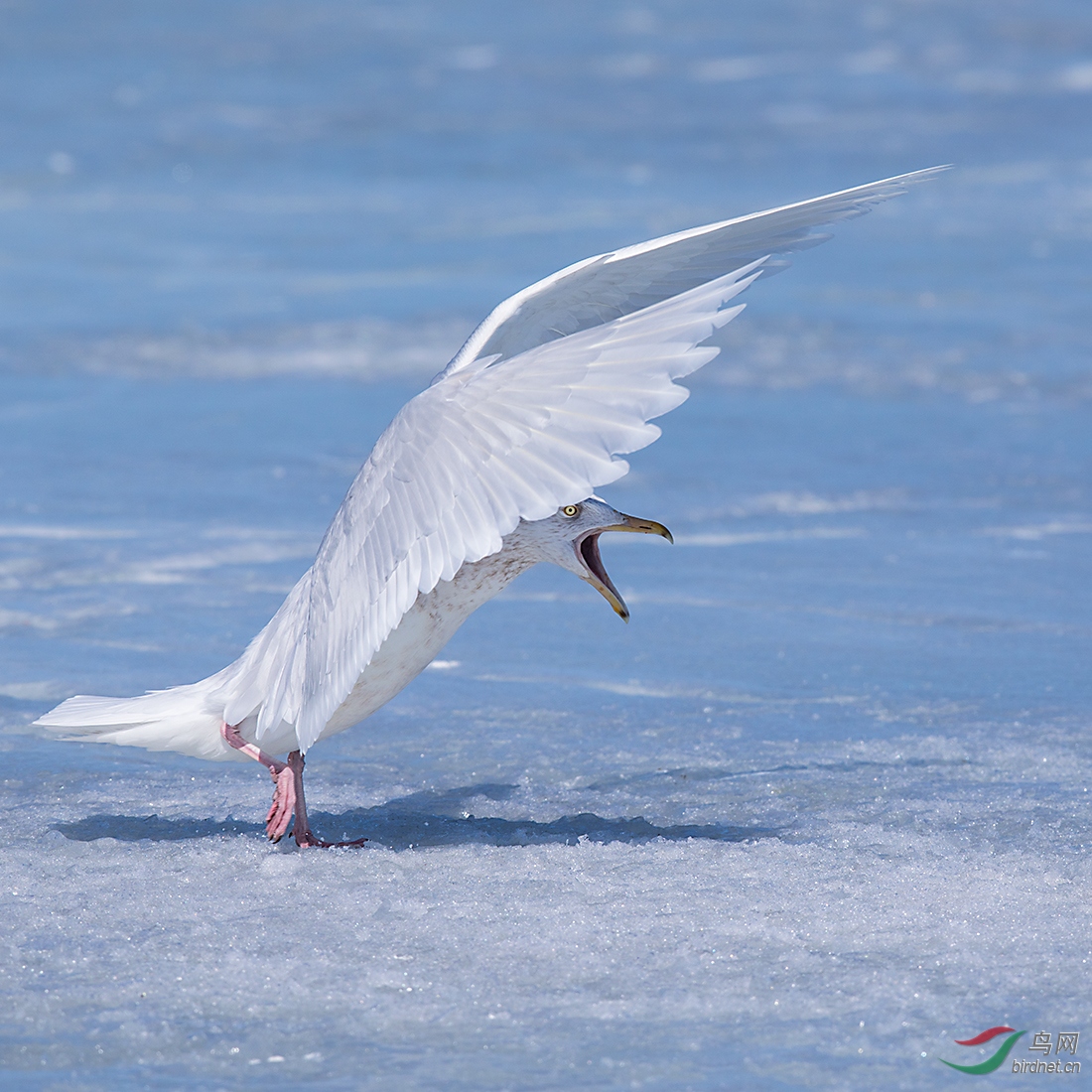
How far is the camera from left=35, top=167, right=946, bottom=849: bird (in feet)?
11.0

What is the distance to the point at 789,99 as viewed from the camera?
18.2 m

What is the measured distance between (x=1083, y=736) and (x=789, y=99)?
565 inches

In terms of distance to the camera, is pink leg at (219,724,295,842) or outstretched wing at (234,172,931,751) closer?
outstretched wing at (234,172,931,751)

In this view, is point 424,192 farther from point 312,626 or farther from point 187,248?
point 312,626

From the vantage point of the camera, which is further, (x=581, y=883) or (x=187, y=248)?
(x=187, y=248)

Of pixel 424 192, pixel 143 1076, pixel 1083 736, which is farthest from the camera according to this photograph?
pixel 424 192

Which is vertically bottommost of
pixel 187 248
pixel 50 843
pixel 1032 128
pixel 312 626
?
pixel 50 843

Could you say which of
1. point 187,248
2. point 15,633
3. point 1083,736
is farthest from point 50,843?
point 187,248

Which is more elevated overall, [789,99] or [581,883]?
[789,99]

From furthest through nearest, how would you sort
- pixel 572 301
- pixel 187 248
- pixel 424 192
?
pixel 424 192 < pixel 187 248 < pixel 572 301
